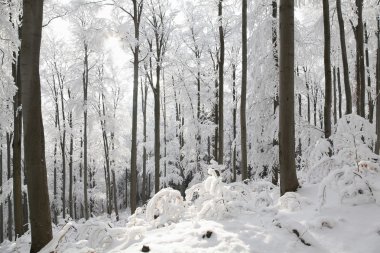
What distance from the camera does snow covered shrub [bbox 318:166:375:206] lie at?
4262 mm

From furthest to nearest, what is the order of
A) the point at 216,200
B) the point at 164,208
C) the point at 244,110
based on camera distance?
the point at 244,110 < the point at 164,208 < the point at 216,200

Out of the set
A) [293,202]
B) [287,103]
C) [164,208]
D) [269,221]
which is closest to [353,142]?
[287,103]

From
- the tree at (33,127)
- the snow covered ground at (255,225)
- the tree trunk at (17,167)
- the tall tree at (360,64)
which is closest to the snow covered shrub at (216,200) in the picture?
the snow covered ground at (255,225)

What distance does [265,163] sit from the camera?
40.7 feet

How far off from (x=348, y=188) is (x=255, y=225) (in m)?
1.29

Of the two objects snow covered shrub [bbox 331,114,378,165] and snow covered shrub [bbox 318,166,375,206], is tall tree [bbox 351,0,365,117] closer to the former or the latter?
snow covered shrub [bbox 331,114,378,165]

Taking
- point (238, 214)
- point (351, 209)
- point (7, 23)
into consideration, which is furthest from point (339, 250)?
point (7, 23)

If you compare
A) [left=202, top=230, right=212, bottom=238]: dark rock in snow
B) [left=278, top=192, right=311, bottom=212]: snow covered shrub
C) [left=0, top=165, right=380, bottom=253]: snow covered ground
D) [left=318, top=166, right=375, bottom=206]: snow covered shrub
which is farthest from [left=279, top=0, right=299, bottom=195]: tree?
[left=202, top=230, right=212, bottom=238]: dark rock in snow

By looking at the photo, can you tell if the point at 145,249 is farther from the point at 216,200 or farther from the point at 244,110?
the point at 244,110

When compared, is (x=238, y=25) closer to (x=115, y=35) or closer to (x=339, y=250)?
(x=115, y=35)

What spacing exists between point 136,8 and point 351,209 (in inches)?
435

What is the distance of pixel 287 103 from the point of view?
5734mm

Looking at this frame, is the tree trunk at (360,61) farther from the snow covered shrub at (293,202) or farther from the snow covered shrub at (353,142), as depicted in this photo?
the snow covered shrub at (293,202)

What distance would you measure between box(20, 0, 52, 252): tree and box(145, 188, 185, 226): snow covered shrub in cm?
162
